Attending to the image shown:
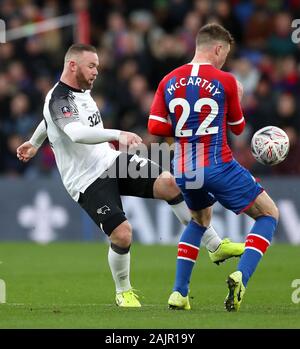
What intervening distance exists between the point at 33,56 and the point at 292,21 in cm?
467

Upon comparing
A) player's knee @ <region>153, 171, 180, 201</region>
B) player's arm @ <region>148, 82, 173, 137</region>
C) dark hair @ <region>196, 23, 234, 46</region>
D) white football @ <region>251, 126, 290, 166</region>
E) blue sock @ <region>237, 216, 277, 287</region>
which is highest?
dark hair @ <region>196, 23, 234, 46</region>

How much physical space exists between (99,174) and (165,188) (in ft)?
2.03

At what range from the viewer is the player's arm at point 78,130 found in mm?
→ 8352

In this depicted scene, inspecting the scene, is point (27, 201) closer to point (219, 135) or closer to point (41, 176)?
point (41, 176)

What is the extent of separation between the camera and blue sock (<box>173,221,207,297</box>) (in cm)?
909

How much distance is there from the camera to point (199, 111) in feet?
28.2

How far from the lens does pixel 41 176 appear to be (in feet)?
59.0

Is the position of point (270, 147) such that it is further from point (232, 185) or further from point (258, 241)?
point (258, 241)

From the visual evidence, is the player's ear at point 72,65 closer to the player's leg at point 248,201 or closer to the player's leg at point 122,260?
the player's leg at point 122,260

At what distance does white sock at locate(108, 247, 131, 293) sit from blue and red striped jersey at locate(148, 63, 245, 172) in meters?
1.10

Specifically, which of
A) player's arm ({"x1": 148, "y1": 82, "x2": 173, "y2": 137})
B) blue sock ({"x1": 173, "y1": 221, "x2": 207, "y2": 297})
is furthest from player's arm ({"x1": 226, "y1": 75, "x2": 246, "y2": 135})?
blue sock ({"x1": 173, "y1": 221, "x2": 207, "y2": 297})

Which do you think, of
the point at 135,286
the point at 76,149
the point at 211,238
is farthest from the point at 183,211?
the point at 135,286

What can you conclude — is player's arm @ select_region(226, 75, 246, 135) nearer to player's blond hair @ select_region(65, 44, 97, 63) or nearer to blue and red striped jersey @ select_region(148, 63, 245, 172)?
blue and red striped jersey @ select_region(148, 63, 245, 172)

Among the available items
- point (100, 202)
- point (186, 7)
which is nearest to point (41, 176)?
point (186, 7)
